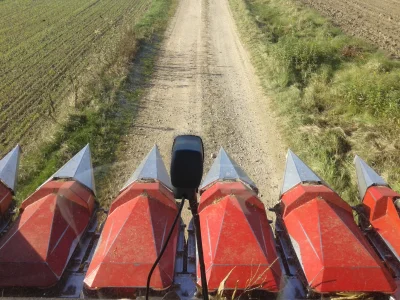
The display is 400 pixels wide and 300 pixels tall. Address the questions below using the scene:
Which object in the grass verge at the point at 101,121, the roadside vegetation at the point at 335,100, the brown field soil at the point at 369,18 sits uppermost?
the roadside vegetation at the point at 335,100

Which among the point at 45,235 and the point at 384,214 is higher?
the point at 45,235

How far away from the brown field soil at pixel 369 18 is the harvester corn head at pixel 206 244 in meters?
13.4

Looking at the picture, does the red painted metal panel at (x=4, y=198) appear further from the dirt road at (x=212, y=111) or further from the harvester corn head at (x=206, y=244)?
the dirt road at (x=212, y=111)

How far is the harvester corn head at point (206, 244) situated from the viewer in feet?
10.1

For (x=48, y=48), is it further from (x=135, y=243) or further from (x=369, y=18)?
(x=369, y=18)

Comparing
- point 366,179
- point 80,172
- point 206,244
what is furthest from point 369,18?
point 206,244

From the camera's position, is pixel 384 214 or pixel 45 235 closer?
pixel 45 235

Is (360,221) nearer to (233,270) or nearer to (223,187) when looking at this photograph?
(223,187)

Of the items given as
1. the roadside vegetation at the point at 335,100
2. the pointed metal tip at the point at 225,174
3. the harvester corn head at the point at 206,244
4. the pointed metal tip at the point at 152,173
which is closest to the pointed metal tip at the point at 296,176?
the harvester corn head at the point at 206,244

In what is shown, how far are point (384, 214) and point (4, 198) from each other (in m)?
4.42

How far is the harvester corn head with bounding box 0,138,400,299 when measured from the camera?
10.1ft

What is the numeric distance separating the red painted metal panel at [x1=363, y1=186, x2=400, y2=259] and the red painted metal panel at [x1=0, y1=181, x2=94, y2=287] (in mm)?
3267

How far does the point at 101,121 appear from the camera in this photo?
9.72 m

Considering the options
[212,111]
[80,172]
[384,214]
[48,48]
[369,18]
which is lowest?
[48,48]
